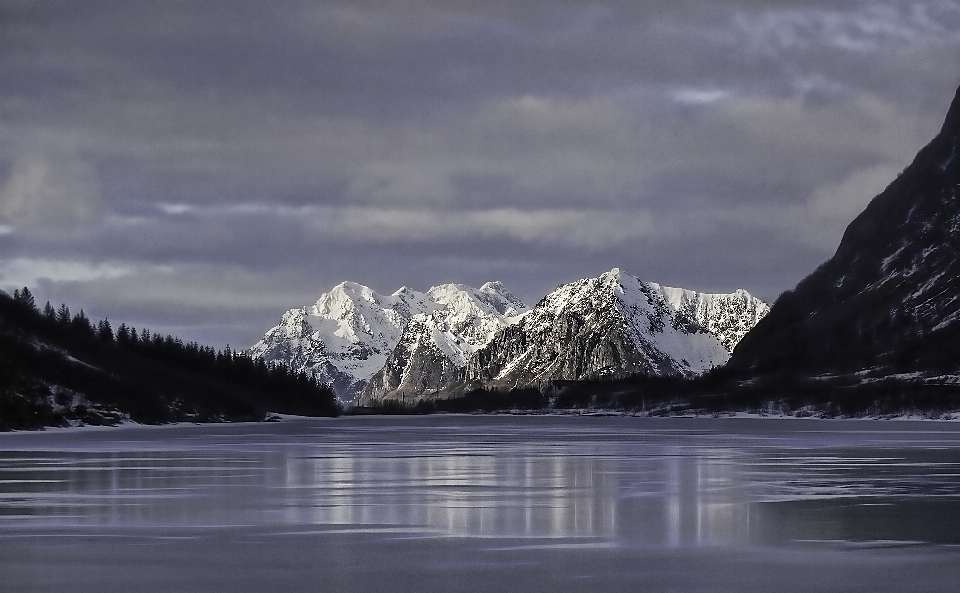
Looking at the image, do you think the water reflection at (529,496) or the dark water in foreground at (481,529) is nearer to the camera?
the dark water in foreground at (481,529)

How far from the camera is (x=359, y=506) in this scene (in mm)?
44156

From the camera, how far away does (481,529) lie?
36688 mm

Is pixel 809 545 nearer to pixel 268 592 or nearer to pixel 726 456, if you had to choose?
pixel 268 592

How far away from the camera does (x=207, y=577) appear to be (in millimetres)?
27609

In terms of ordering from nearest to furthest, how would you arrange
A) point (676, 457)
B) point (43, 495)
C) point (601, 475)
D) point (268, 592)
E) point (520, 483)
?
point (268, 592) → point (43, 495) → point (520, 483) → point (601, 475) → point (676, 457)

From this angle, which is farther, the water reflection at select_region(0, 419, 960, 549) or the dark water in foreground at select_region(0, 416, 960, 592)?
the water reflection at select_region(0, 419, 960, 549)

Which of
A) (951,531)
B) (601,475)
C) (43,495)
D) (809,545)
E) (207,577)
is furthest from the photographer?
(601,475)

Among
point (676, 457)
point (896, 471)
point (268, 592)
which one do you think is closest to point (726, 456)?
point (676, 457)

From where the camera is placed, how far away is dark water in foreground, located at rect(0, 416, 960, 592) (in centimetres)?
2745

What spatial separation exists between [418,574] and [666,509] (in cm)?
1649

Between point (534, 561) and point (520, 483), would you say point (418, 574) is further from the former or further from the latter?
point (520, 483)

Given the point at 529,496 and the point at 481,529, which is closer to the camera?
the point at 481,529

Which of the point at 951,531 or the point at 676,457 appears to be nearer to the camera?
the point at 951,531

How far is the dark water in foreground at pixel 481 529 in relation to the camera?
27453 mm
